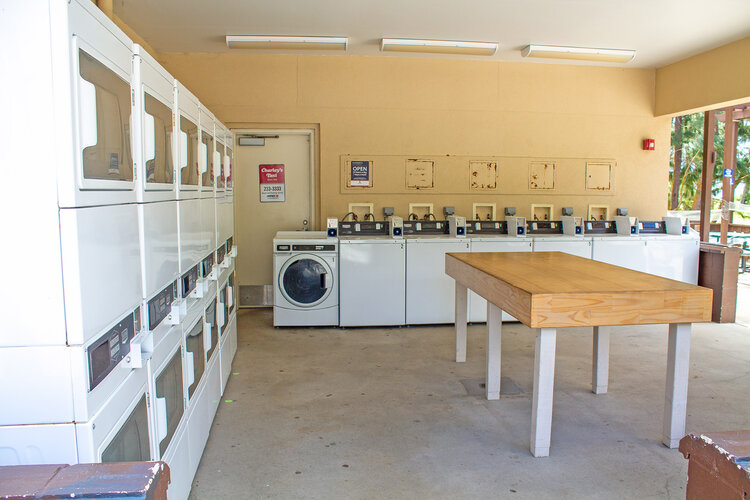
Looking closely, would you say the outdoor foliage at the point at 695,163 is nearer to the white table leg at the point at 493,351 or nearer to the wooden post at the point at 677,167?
the wooden post at the point at 677,167

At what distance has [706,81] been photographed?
6.03 metres

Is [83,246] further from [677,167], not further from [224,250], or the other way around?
[677,167]

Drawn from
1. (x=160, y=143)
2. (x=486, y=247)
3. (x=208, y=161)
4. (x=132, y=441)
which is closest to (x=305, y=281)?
(x=486, y=247)

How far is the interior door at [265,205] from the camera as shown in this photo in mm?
6340

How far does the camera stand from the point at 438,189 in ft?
21.0

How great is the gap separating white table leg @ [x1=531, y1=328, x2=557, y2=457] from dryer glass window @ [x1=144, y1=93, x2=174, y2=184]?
1973mm

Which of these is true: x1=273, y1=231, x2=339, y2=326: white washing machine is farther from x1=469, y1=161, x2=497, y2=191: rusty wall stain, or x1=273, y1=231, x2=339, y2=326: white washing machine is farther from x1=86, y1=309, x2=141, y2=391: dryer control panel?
x1=86, y1=309, x2=141, y2=391: dryer control panel

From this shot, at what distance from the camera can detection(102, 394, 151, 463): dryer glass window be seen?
1.50 m

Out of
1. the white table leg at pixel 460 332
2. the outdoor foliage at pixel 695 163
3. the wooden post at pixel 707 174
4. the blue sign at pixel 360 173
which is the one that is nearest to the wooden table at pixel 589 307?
the white table leg at pixel 460 332

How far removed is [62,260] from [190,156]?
5.29 feet

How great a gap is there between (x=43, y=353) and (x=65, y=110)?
598 mm

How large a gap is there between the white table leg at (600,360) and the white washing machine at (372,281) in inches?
87.0

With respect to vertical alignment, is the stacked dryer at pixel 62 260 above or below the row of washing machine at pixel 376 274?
above

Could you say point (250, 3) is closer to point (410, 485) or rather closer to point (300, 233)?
point (300, 233)
